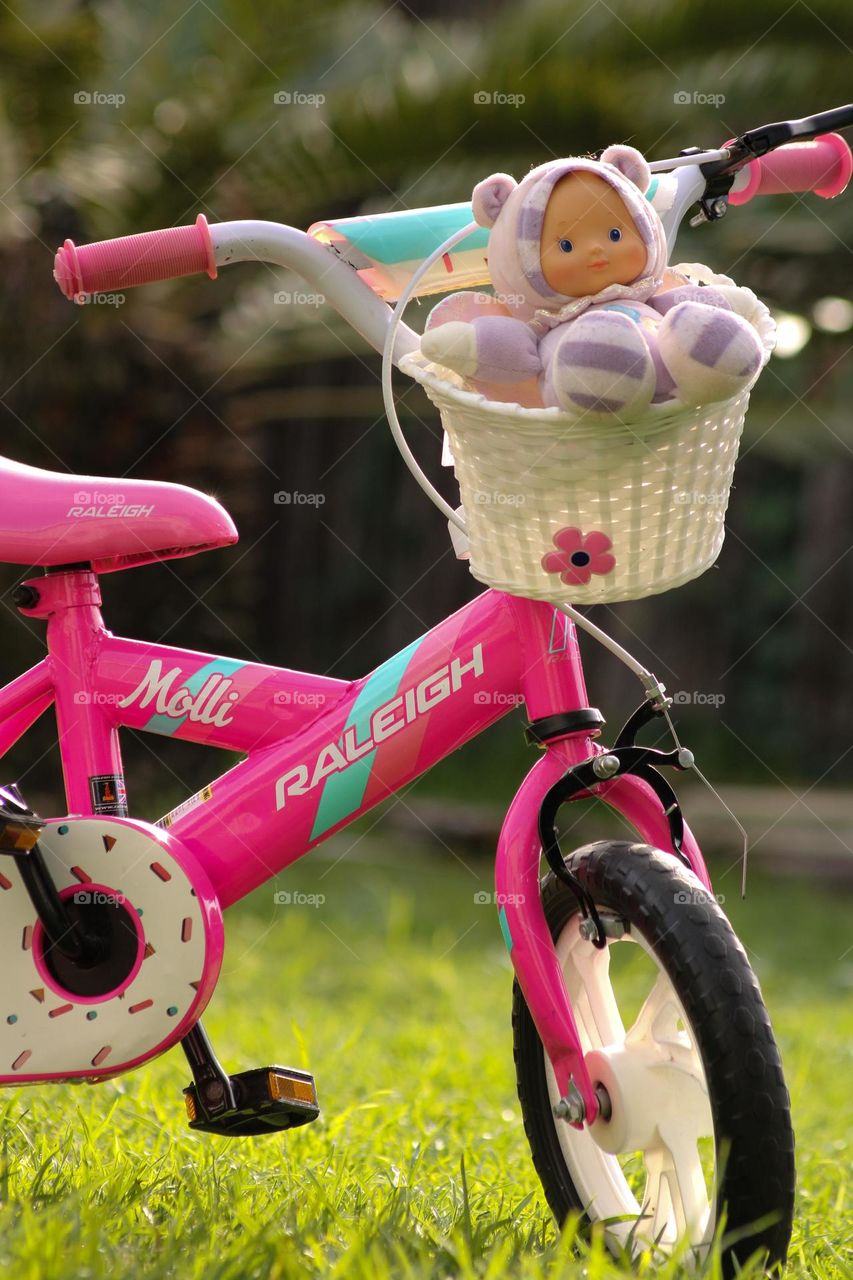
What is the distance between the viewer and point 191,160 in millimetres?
5367

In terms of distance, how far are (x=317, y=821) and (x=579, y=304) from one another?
2.40 ft

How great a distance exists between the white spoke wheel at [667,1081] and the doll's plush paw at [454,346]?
0.60m

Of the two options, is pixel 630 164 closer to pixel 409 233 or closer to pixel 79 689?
pixel 409 233

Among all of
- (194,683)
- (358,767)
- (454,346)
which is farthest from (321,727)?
(454,346)

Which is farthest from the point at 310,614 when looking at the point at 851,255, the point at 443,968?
the point at 443,968

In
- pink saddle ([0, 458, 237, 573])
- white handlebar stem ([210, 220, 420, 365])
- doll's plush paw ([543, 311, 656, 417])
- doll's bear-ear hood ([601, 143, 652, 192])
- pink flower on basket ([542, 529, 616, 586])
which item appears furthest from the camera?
pink saddle ([0, 458, 237, 573])

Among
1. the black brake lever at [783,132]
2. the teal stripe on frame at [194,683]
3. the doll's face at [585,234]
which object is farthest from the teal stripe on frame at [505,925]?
the black brake lever at [783,132]

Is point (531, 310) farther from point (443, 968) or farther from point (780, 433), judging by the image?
point (780, 433)

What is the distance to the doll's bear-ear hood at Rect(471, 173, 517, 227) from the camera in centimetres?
157

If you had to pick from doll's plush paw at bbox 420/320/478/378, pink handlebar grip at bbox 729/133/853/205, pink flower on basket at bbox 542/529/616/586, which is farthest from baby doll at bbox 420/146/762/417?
pink handlebar grip at bbox 729/133/853/205

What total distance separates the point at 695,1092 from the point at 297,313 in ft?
15.4

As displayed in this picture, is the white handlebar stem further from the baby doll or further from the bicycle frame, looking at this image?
the bicycle frame

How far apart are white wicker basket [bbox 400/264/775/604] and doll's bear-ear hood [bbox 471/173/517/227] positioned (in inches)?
6.8

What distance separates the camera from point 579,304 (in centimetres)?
156
